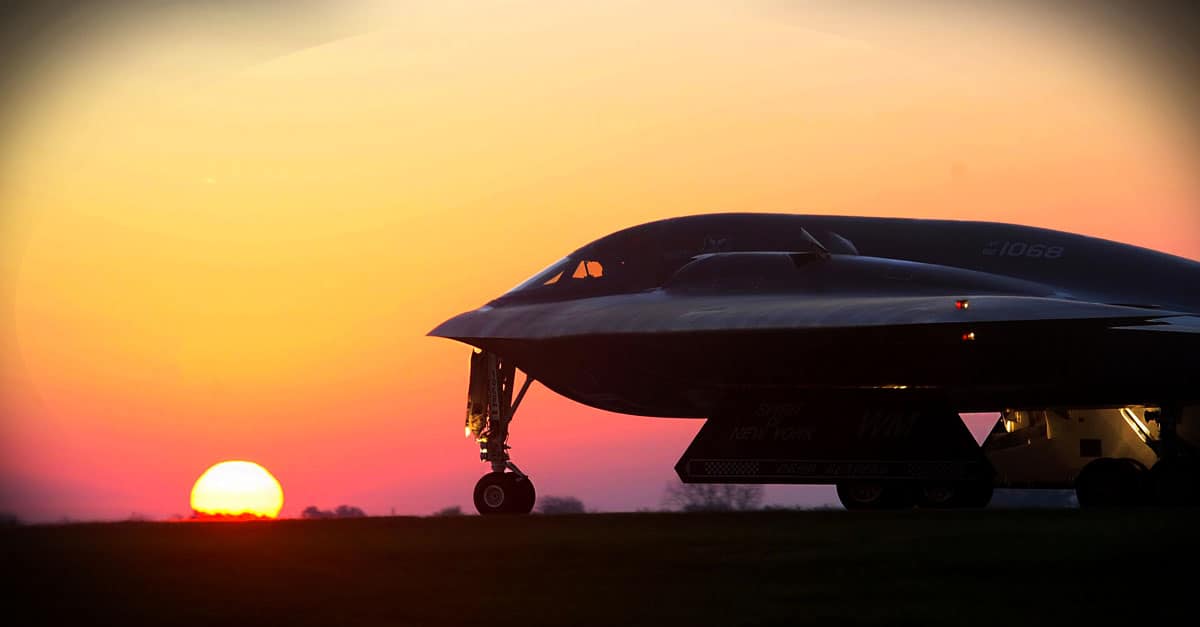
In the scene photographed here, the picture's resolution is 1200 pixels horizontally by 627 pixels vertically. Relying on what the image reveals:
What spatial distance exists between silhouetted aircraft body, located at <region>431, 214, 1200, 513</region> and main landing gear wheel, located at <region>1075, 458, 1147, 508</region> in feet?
0.11

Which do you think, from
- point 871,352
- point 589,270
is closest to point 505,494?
point 589,270

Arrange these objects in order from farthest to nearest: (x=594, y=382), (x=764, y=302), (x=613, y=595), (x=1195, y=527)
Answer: (x=594, y=382), (x=764, y=302), (x=1195, y=527), (x=613, y=595)

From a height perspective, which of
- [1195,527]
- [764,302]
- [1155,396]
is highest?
[764,302]

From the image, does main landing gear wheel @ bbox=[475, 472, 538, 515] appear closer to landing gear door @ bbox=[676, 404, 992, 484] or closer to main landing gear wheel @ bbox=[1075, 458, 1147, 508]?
landing gear door @ bbox=[676, 404, 992, 484]

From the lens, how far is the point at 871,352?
1991 centimetres

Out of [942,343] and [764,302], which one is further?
[764,302]

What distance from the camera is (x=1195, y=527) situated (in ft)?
46.9

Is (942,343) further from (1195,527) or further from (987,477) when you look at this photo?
(1195,527)

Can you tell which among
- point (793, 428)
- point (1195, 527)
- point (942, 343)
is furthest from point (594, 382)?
point (1195, 527)

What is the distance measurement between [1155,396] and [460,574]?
1201 centimetres

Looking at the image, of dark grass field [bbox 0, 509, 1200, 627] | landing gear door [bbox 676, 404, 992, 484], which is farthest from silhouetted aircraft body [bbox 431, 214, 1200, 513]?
dark grass field [bbox 0, 509, 1200, 627]

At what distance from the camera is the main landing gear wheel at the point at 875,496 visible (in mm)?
22578

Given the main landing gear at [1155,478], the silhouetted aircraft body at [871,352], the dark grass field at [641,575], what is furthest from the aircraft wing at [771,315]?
the dark grass field at [641,575]

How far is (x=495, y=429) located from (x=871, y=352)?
661 cm
